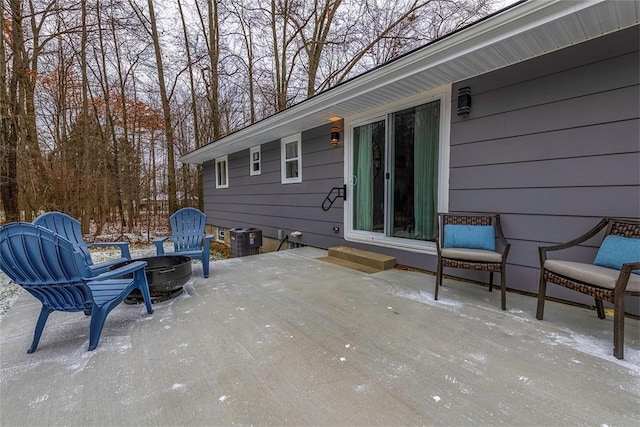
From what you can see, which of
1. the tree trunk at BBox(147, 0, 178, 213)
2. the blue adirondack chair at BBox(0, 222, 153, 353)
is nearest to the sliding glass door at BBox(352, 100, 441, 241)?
the blue adirondack chair at BBox(0, 222, 153, 353)

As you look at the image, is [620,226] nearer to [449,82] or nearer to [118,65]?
[449,82]

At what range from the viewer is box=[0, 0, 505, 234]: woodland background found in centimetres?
650

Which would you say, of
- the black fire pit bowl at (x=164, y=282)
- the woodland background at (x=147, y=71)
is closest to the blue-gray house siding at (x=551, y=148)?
the black fire pit bowl at (x=164, y=282)

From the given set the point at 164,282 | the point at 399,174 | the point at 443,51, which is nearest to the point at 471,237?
the point at 399,174

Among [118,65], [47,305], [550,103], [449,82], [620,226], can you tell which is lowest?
[47,305]

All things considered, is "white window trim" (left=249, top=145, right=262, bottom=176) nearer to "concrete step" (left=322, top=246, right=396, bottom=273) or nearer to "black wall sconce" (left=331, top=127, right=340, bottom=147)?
"black wall sconce" (left=331, top=127, right=340, bottom=147)

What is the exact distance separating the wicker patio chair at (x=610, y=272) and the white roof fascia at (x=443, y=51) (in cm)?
156

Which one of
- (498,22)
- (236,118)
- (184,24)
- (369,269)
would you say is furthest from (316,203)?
(184,24)

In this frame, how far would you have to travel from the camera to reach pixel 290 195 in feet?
18.7

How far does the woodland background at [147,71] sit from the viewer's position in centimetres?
650

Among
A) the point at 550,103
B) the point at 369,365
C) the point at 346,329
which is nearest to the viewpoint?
the point at 369,365

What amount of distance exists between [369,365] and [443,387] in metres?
0.39

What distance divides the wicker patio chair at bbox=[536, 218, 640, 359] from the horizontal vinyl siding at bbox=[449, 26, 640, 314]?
191mm

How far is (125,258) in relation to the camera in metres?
2.93
